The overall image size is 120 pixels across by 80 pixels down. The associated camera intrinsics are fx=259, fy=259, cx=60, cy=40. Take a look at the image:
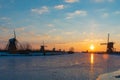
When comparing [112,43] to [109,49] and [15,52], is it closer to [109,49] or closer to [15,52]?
[109,49]

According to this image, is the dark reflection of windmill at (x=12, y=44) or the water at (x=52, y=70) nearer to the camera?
the water at (x=52, y=70)

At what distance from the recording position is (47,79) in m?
25.8

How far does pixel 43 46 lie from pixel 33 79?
165m

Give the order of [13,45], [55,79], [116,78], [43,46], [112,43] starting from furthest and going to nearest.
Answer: [43,46]
[112,43]
[13,45]
[116,78]
[55,79]

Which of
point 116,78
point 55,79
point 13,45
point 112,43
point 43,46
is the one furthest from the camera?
point 43,46

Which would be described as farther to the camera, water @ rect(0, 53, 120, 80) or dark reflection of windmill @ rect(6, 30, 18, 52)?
dark reflection of windmill @ rect(6, 30, 18, 52)

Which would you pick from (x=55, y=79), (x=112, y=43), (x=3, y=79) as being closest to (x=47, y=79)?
(x=55, y=79)

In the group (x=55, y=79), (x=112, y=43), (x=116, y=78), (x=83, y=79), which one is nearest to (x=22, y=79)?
(x=55, y=79)

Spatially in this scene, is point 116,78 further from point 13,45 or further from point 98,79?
point 13,45

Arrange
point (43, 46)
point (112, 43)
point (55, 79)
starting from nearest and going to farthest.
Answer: point (55, 79), point (112, 43), point (43, 46)

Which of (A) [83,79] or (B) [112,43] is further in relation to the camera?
(B) [112,43]

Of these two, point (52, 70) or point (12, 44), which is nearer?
point (52, 70)

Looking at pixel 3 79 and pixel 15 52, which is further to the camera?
pixel 15 52

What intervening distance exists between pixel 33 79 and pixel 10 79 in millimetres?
2276
